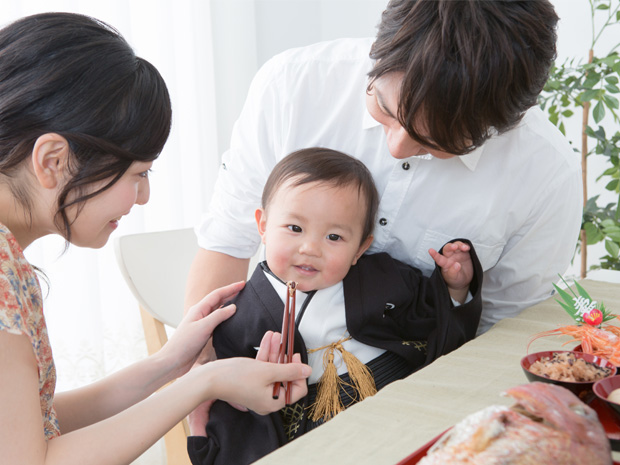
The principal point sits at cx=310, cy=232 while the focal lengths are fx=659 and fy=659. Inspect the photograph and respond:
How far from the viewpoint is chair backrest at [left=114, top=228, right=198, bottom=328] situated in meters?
1.78

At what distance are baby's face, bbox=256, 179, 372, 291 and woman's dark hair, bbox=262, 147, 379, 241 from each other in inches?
0.7

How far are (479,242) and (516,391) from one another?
87 cm

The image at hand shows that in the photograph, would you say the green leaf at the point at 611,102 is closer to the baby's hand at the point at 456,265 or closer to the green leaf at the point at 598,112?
the green leaf at the point at 598,112

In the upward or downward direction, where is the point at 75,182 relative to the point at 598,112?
upward

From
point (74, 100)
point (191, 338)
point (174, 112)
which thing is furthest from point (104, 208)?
point (174, 112)

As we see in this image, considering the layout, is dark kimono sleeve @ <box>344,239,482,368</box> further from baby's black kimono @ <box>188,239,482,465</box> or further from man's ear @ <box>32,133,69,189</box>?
man's ear @ <box>32,133,69,189</box>

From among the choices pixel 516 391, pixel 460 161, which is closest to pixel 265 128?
pixel 460 161

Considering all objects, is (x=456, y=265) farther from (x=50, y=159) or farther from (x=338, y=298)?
(x=50, y=159)

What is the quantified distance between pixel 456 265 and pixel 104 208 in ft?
2.21

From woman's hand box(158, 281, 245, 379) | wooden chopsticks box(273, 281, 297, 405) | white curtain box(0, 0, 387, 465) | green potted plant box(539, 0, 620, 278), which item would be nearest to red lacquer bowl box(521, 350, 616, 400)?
wooden chopsticks box(273, 281, 297, 405)

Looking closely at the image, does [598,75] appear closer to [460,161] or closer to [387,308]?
[460,161]

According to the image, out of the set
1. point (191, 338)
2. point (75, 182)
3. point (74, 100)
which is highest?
point (74, 100)

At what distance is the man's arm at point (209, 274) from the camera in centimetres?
154

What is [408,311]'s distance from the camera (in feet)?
4.48
